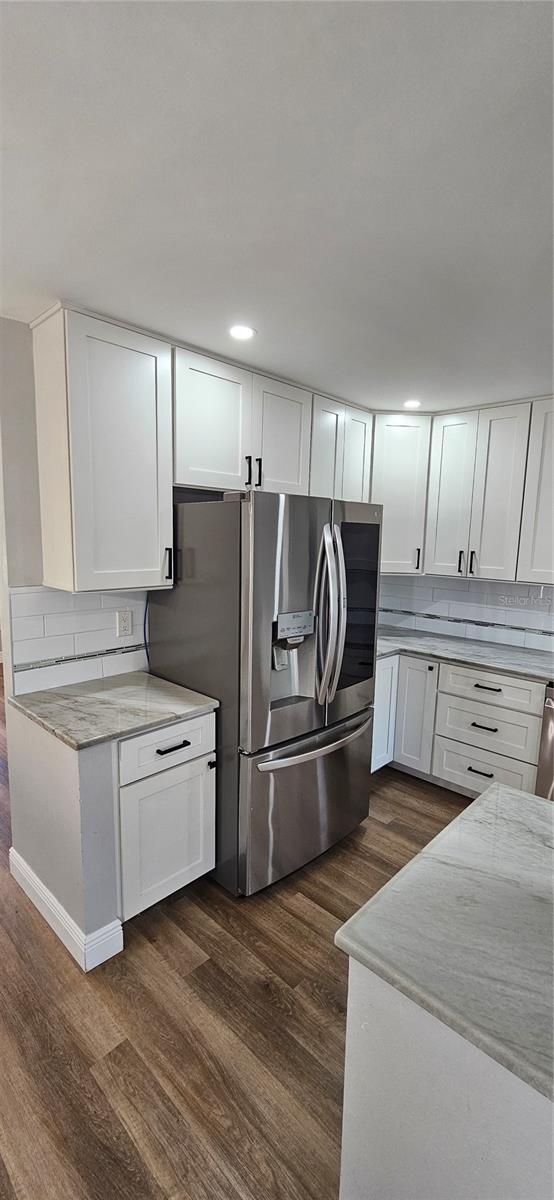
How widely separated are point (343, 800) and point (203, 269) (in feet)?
7.48

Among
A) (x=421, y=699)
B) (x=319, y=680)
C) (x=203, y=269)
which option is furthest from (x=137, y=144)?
(x=421, y=699)

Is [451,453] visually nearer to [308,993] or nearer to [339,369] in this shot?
[339,369]

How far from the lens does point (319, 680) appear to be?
2234 mm

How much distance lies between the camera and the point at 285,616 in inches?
80.6

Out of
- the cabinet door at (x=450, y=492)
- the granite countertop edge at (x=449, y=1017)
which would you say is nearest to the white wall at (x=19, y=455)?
the granite countertop edge at (x=449, y=1017)

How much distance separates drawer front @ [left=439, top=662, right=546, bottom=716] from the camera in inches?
106

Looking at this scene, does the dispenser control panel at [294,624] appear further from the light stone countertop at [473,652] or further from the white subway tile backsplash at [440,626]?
the white subway tile backsplash at [440,626]

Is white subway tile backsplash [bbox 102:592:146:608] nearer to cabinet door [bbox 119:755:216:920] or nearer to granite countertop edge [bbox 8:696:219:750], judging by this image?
granite countertop edge [bbox 8:696:219:750]

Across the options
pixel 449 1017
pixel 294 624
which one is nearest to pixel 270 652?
pixel 294 624

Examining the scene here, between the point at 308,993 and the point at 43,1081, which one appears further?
the point at 308,993

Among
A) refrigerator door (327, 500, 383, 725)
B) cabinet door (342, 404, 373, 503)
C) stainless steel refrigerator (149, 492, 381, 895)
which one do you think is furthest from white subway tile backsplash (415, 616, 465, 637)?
stainless steel refrigerator (149, 492, 381, 895)

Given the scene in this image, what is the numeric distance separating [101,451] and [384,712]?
219 centimetres

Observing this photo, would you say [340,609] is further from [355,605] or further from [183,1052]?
[183,1052]

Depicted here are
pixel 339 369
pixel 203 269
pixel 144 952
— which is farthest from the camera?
pixel 339 369
